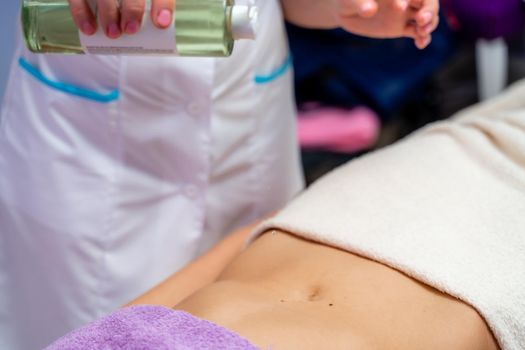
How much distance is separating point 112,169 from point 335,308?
467mm

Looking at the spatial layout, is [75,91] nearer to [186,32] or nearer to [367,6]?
[186,32]

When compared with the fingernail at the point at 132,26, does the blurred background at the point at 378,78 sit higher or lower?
lower

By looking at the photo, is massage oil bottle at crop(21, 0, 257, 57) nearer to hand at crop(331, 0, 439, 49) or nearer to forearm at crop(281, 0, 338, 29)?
hand at crop(331, 0, 439, 49)

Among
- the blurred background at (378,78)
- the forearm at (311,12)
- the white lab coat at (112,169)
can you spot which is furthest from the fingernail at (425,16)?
the blurred background at (378,78)

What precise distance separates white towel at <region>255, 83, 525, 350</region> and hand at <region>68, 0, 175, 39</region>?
40 centimetres

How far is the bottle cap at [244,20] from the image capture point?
859mm

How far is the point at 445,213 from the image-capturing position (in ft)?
3.49

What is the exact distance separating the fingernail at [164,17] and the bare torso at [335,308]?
1.17 ft

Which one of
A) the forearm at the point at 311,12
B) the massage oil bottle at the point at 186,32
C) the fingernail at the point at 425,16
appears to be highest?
the massage oil bottle at the point at 186,32

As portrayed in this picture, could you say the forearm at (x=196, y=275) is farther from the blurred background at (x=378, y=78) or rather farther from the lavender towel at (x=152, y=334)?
the blurred background at (x=378, y=78)

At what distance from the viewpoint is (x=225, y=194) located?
4.13 ft

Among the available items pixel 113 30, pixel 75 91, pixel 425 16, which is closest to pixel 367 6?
pixel 425 16

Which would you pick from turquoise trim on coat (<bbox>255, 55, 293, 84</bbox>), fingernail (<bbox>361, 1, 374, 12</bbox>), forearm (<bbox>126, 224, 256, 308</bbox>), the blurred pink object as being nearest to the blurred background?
the blurred pink object

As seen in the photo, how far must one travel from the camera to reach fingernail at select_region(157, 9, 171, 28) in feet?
2.72
